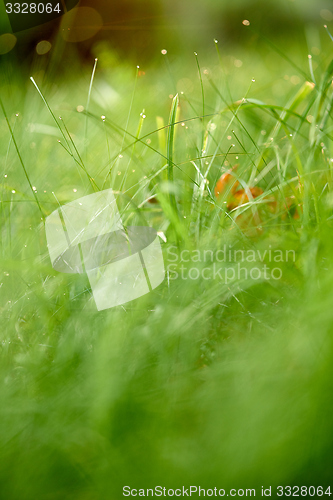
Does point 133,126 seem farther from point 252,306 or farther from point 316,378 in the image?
point 316,378

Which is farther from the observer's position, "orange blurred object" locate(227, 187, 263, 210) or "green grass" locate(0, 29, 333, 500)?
"orange blurred object" locate(227, 187, 263, 210)

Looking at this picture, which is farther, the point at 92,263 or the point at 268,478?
the point at 92,263

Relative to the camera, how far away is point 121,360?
41 centimetres

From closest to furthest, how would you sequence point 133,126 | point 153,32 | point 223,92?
point 133,126
point 223,92
point 153,32

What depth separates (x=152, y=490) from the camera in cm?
37

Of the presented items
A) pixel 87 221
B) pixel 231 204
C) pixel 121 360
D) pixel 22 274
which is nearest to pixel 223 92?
pixel 231 204

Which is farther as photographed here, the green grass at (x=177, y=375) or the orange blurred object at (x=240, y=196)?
the orange blurred object at (x=240, y=196)

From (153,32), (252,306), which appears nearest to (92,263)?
(252,306)

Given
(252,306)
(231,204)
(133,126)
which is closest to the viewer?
(252,306)

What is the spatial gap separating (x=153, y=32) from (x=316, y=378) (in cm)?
199

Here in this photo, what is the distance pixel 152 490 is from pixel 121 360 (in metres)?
0.12

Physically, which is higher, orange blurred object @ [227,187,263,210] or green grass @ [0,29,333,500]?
green grass @ [0,29,333,500]

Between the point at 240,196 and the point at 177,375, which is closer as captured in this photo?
the point at 177,375

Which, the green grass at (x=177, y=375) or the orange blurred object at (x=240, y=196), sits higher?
the green grass at (x=177, y=375)
